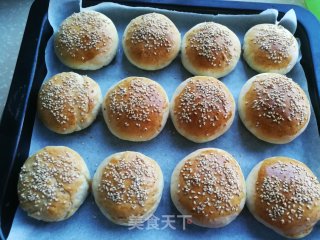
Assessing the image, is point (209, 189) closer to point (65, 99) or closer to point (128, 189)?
point (128, 189)

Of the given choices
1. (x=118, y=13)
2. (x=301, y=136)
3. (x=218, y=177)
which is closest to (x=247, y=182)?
(x=218, y=177)

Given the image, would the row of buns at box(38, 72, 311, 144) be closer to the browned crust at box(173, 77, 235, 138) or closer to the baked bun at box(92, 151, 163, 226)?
the browned crust at box(173, 77, 235, 138)

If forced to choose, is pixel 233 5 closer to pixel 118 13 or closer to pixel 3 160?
pixel 118 13

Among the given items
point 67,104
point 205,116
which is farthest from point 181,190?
point 67,104

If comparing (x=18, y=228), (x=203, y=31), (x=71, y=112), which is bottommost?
(x=18, y=228)

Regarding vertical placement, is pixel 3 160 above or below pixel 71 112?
below

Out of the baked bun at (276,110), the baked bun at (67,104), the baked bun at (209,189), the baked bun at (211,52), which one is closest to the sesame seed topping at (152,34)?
the baked bun at (211,52)
